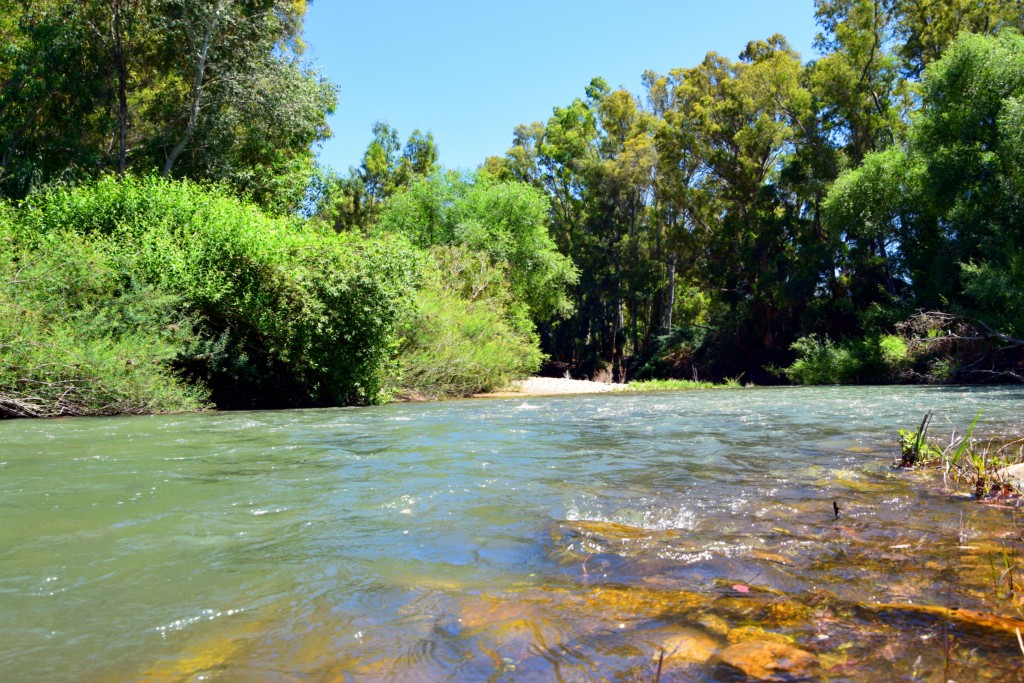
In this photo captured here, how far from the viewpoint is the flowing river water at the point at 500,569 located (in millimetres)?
2691

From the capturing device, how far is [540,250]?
34531mm

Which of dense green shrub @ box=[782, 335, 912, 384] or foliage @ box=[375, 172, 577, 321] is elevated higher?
foliage @ box=[375, 172, 577, 321]

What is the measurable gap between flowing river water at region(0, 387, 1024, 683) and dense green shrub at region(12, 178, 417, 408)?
789 cm

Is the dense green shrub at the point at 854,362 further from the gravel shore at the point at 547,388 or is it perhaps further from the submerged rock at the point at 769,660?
the submerged rock at the point at 769,660

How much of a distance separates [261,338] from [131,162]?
44.5ft

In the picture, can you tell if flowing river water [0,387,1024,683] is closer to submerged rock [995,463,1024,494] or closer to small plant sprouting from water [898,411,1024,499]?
small plant sprouting from water [898,411,1024,499]

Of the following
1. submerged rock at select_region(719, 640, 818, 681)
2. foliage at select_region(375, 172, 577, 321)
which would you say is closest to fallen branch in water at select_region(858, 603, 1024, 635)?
submerged rock at select_region(719, 640, 818, 681)

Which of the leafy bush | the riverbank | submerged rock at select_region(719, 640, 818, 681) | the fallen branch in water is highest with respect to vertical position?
the leafy bush

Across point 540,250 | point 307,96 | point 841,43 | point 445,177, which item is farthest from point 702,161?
point 307,96

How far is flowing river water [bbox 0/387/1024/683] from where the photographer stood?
2691mm

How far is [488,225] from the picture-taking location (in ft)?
110

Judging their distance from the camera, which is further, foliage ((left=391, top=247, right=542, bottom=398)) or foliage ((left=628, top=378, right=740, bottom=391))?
foliage ((left=628, top=378, right=740, bottom=391))

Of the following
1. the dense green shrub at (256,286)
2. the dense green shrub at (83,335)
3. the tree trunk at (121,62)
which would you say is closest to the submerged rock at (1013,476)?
the dense green shrub at (256,286)

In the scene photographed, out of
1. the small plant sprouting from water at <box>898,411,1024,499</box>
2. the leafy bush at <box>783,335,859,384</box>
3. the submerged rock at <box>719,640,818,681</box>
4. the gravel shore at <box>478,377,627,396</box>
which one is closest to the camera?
the submerged rock at <box>719,640,818,681</box>
